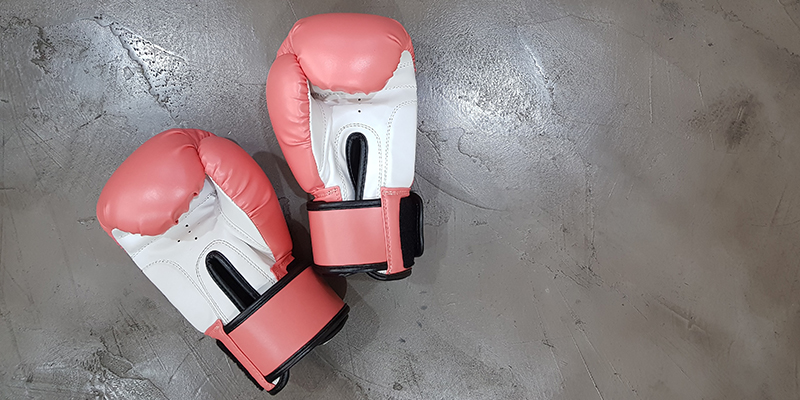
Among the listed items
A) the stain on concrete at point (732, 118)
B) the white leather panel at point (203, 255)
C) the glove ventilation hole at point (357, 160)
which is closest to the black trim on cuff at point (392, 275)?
the glove ventilation hole at point (357, 160)

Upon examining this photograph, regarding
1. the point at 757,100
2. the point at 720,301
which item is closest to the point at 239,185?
the point at 720,301

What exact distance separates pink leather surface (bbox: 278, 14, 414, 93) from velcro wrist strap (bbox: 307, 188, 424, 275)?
39 cm

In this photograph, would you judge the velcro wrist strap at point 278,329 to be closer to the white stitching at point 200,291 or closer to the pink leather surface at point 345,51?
the white stitching at point 200,291

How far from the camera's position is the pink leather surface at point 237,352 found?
1.39 metres

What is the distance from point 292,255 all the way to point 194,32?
1018mm

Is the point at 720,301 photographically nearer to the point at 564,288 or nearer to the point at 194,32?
the point at 564,288

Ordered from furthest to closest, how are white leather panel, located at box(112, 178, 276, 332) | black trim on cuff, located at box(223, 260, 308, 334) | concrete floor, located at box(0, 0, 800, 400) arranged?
1. concrete floor, located at box(0, 0, 800, 400)
2. white leather panel, located at box(112, 178, 276, 332)
3. black trim on cuff, located at box(223, 260, 308, 334)

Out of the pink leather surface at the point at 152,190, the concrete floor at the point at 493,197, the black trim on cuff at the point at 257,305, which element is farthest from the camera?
the concrete floor at the point at 493,197

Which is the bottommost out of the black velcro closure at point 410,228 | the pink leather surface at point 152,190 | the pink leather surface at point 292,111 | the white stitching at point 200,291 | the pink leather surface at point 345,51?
the white stitching at point 200,291

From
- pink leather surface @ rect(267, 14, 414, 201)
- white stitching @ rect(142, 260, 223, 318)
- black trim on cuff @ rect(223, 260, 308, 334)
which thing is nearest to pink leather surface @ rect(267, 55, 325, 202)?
pink leather surface @ rect(267, 14, 414, 201)

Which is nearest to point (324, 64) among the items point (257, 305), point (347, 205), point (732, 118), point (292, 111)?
point (292, 111)

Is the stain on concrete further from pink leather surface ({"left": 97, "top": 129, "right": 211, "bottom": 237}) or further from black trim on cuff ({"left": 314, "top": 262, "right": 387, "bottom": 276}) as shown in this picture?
pink leather surface ({"left": 97, "top": 129, "right": 211, "bottom": 237})

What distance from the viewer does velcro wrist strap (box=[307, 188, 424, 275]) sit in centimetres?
135

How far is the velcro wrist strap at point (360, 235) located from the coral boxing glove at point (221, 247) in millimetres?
149
